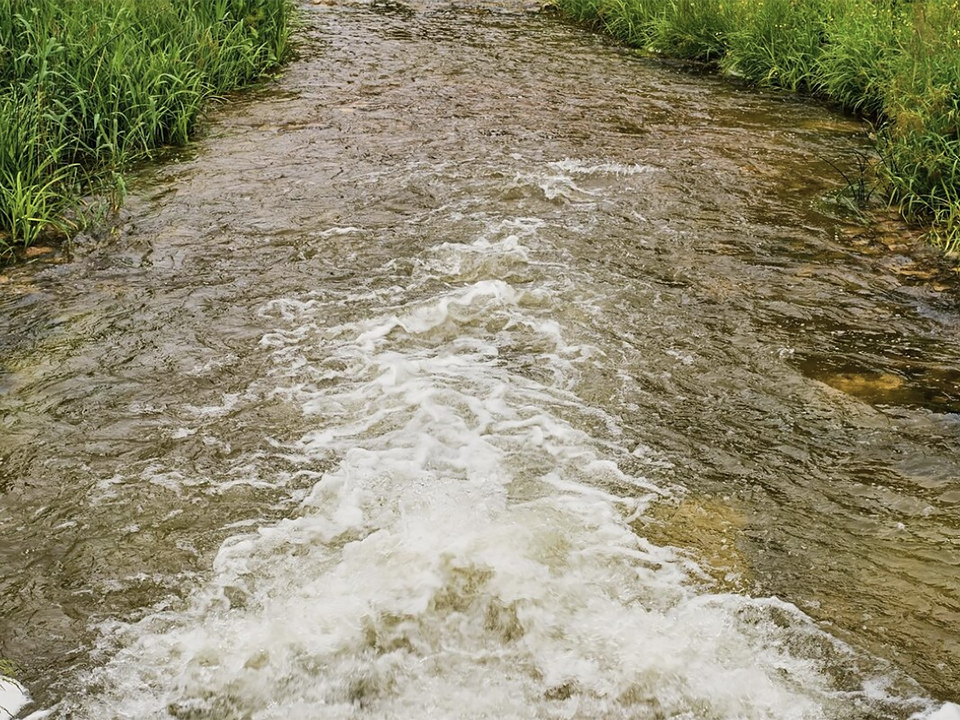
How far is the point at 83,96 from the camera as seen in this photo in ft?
20.9

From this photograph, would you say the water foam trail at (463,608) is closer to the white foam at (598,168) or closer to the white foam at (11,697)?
the white foam at (11,697)

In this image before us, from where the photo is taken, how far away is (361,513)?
3344 millimetres

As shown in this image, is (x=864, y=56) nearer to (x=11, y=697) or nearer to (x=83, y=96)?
(x=83, y=96)

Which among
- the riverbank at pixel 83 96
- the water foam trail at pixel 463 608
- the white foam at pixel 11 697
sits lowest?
the white foam at pixel 11 697

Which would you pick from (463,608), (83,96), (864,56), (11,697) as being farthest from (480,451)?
(864,56)

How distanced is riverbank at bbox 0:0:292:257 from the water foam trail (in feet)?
8.86

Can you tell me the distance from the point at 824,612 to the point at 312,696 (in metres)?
1.62

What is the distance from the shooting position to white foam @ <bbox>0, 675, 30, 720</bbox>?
2.53m

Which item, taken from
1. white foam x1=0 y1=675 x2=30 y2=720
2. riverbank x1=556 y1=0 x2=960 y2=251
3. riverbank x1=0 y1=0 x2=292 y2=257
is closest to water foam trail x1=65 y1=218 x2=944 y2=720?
white foam x1=0 y1=675 x2=30 y2=720

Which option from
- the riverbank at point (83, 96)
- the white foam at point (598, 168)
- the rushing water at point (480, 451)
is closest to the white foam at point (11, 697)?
the rushing water at point (480, 451)

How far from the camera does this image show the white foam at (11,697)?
2.53 meters

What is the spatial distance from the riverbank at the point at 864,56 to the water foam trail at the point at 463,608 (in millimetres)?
3312

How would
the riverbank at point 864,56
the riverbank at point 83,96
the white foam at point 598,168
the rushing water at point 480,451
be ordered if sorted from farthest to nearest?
the white foam at point 598,168
the riverbank at point 864,56
the riverbank at point 83,96
the rushing water at point 480,451

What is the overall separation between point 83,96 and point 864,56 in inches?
Answer: 239
